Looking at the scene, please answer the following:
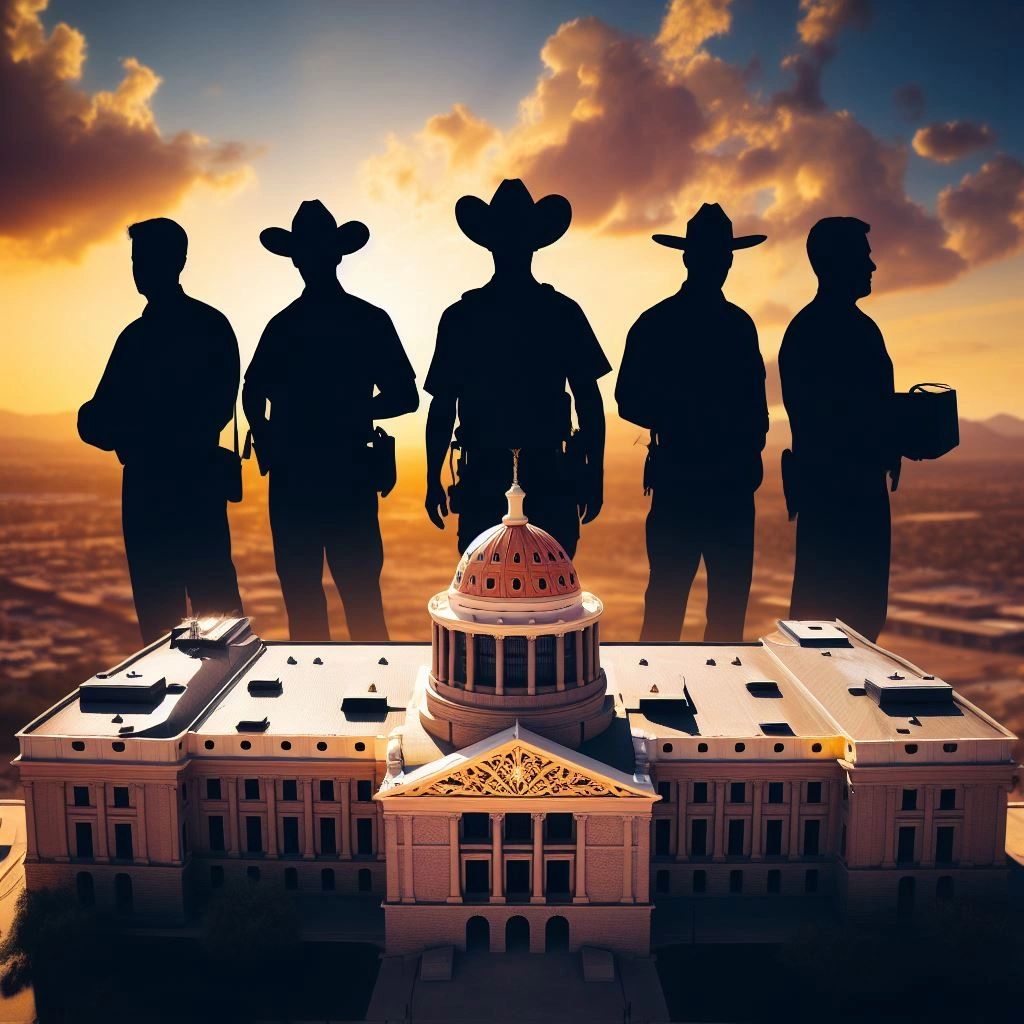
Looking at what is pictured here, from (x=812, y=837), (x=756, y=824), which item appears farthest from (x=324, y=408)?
(x=812, y=837)

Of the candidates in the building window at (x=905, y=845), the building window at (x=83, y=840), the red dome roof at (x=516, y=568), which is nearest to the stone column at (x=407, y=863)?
the red dome roof at (x=516, y=568)

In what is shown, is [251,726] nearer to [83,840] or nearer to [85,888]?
[83,840]

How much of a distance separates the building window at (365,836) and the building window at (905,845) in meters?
23.3

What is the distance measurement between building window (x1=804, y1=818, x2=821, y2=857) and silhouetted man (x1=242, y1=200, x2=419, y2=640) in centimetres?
2583

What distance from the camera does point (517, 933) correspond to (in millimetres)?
43000

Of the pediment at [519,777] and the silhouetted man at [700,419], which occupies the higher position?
the silhouetted man at [700,419]

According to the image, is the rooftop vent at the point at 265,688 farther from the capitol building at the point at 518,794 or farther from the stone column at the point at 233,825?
the stone column at the point at 233,825

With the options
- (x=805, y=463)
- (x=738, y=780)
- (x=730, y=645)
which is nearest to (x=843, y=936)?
(x=738, y=780)

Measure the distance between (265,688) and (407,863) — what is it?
13.6 metres

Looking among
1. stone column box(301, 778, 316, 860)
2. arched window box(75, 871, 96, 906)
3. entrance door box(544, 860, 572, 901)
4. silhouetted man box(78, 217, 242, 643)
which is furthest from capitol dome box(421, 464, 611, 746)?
silhouetted man box(78, 217, 242, 643)

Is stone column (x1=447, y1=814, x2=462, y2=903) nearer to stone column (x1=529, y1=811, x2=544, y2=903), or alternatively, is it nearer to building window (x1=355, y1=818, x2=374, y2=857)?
stone column (x1=529, y1=811, x2=544, y2=903)

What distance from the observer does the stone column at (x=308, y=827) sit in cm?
4638

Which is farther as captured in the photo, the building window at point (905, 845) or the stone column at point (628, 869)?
the building window at point (905, 845)

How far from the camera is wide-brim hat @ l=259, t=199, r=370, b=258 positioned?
5378 cm
